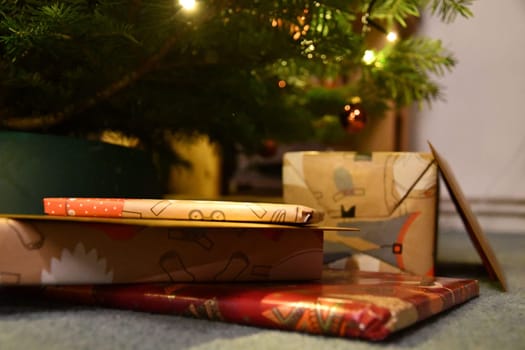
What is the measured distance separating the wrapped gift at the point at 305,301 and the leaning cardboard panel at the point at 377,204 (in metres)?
0.12

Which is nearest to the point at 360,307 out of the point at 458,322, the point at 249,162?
the point at 458,322

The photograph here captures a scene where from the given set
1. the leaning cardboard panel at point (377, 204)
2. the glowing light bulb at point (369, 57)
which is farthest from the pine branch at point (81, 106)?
the glowing light bulb at point (369, 57)

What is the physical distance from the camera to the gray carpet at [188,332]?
1.29ft

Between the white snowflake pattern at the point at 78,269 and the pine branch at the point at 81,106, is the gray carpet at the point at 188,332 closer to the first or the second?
the white snowflake pattern at the point at 78,269

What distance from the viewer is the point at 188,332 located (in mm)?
420

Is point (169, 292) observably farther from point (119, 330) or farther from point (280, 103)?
point (280, 103)

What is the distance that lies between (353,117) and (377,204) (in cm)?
28

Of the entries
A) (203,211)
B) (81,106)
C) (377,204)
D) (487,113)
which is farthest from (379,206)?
(487,113)

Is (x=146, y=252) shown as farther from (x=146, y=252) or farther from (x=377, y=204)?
(x=377, y=204)

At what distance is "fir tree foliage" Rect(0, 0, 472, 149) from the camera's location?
0.58 m

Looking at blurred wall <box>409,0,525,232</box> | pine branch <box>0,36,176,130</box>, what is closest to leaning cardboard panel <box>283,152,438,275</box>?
pine branch <box>0,36,176,130</box>

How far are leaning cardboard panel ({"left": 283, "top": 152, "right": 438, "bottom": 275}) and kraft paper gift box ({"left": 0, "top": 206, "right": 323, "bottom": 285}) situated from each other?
0.46ft

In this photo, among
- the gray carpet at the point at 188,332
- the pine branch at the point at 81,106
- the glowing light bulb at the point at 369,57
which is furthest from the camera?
the glowing light bulb at the point at 369,57

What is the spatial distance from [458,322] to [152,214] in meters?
0.28
